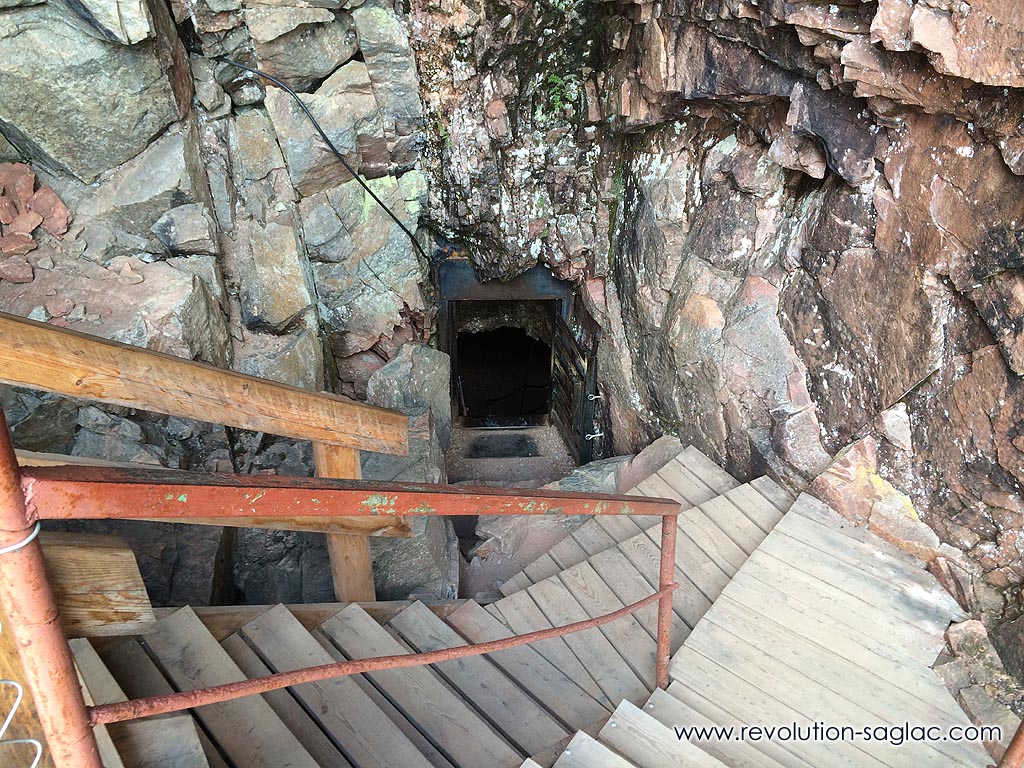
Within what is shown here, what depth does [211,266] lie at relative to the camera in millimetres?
4742

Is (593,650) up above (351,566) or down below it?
below

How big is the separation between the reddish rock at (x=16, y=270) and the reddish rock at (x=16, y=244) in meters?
0.04

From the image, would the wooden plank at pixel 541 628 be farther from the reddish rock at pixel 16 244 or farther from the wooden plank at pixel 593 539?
the reddish rock at pixel 16 244

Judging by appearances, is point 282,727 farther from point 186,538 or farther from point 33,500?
point 186,538

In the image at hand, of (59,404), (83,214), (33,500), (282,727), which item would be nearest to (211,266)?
(83,214)

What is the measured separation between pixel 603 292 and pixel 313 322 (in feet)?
7.70

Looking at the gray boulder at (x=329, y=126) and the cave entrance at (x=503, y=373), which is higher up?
the gray boulder at (x=329, y=126)

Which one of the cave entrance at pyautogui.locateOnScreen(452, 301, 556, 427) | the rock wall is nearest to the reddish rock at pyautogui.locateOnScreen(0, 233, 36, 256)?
the rock wall

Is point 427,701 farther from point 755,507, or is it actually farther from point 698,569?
point 755,507

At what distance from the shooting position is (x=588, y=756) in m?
1.86

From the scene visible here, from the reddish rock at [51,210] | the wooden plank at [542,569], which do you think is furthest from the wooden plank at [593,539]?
the reddish rock at [51,210]

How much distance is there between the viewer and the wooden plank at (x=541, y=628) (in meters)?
2.50

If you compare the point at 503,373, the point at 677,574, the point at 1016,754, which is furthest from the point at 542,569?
the point at 503,373

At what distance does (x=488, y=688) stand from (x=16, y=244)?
3.74 meters
